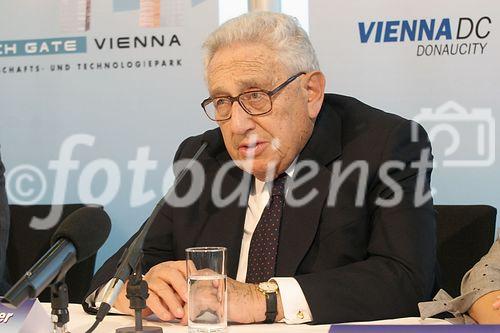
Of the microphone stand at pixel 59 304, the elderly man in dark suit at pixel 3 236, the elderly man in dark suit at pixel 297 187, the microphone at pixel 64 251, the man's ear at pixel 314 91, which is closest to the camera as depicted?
the microphone at pixel 64 251

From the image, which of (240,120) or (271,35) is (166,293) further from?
(271,35)

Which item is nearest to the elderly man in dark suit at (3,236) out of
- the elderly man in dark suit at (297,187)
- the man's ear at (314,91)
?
the elderly man in dark suit at (297,187)

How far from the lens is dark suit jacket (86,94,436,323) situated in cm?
202

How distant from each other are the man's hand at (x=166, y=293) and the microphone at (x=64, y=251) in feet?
1.01

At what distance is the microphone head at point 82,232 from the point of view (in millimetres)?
1502

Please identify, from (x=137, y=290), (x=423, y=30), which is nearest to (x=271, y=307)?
(x=137, y=290)

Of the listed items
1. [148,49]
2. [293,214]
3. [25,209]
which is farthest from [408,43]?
[25,209]

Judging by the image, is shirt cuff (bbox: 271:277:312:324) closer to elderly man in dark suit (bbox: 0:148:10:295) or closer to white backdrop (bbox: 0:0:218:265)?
elderly man in dark suit (bbox: 0:148:10:295)

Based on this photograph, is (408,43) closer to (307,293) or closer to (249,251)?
(249,251)

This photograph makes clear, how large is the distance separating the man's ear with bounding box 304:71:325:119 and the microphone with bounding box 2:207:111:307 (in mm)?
910

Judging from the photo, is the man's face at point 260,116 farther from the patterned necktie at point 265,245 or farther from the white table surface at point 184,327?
the white table surface at point 184,327

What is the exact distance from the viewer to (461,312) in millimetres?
1880

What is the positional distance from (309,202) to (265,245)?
0.59 feet

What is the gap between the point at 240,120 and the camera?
2.27 metres
